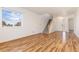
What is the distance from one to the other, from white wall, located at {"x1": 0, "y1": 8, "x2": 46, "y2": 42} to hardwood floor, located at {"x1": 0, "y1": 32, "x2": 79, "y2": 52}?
0.25 feet

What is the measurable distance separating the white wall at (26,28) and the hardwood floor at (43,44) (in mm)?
76

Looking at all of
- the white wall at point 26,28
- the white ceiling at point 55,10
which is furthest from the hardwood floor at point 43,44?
the white ceiling at point 55,10

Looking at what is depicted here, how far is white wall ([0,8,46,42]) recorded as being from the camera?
5.70 ft

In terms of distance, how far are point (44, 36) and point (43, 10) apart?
410 mm

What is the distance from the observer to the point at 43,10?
1.74 m

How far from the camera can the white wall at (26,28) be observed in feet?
5.70

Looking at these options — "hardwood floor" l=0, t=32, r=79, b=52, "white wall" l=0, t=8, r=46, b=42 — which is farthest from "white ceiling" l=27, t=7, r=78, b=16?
"hardwood floor" l=0, t=32, r=79, b=52

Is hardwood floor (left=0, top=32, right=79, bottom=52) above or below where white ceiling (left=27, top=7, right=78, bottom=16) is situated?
below

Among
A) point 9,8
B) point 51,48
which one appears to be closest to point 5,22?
point 9,8

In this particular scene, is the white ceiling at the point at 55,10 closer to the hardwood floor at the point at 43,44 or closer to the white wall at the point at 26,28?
the white wall at the point at 26,28

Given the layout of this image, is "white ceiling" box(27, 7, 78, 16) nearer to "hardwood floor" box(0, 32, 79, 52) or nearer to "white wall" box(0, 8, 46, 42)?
"white wall" box(0, 8, 46, 42)

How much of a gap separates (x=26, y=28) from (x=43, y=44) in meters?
0.37

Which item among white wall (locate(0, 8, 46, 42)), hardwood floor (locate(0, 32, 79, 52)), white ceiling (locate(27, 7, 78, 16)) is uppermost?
white ceiling (locate(27, 7, 78, 16))
